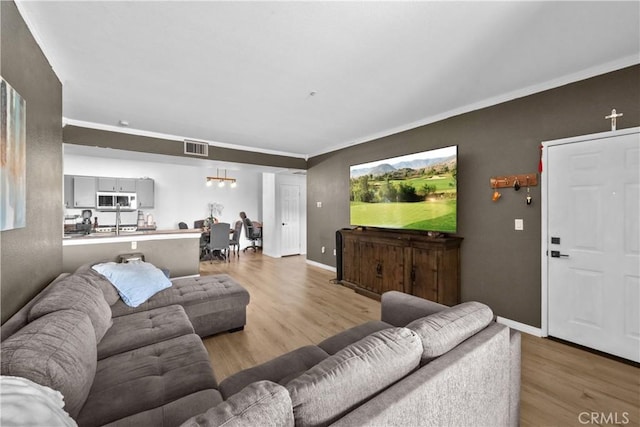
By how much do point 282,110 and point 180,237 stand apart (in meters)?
2.90

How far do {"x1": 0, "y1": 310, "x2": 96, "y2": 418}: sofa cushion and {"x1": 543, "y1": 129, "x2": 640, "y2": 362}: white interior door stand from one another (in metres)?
3.74

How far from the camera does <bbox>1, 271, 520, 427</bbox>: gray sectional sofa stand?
84 cm

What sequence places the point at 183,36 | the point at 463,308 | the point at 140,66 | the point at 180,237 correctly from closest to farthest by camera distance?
the point at 463,308 < the point at 183,36 < the point at 140,66 < the point at 180,237

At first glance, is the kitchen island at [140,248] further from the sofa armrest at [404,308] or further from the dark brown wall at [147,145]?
the sofa armrest at [404,308]

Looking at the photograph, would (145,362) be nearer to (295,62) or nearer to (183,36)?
(183,36)

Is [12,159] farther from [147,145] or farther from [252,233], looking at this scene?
[252,233]

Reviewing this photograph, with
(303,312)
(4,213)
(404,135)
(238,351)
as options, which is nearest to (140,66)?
(4,213)

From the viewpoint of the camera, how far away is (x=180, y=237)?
467cm

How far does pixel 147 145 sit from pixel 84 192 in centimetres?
344

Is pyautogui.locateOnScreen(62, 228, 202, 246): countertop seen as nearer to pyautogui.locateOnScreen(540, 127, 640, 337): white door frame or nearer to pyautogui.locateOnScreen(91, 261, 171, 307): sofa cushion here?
pyautogui.locateOnScreen(91, 261, 171, 307): sofa cushion

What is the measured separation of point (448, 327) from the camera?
4.14 ft

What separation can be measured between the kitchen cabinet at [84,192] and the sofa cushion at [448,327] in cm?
795

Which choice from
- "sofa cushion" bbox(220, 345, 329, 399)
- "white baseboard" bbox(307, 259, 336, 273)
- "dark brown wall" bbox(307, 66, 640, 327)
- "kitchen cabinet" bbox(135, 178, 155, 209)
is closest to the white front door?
"white baseboard" bbox(307, 259, 336, 273)

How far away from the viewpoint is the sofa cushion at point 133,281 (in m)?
2.39
